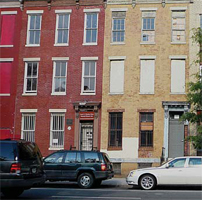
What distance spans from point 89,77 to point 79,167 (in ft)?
32.4

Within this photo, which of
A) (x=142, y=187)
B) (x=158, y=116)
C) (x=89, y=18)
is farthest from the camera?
(x=89, y=18)

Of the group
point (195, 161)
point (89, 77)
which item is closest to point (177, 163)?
point (195, 161)

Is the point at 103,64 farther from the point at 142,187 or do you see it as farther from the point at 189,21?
the point at 142,187

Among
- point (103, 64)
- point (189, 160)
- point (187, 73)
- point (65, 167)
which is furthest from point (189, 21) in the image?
point (65, 167)

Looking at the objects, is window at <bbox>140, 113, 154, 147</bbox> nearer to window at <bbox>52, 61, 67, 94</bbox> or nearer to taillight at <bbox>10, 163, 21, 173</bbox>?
window at <bbox>52, 61, 67, 94</bbox>

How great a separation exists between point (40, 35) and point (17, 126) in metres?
6.43

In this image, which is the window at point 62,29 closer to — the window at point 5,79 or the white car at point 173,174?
the window at point 5,79

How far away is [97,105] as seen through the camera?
25375 millimetres

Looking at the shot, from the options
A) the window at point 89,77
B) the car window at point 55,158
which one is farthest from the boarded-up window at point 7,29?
the car window at point 55,158

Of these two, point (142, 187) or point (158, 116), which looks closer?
point (142, 187)

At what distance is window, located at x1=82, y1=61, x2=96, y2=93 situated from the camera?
26156mm

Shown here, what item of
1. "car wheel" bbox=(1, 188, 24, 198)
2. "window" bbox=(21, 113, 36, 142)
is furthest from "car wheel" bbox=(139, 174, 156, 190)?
"window" bbox=(21, 113, 36, 142)

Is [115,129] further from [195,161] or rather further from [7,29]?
[7,29]

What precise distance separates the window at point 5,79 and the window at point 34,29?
2210 mm
